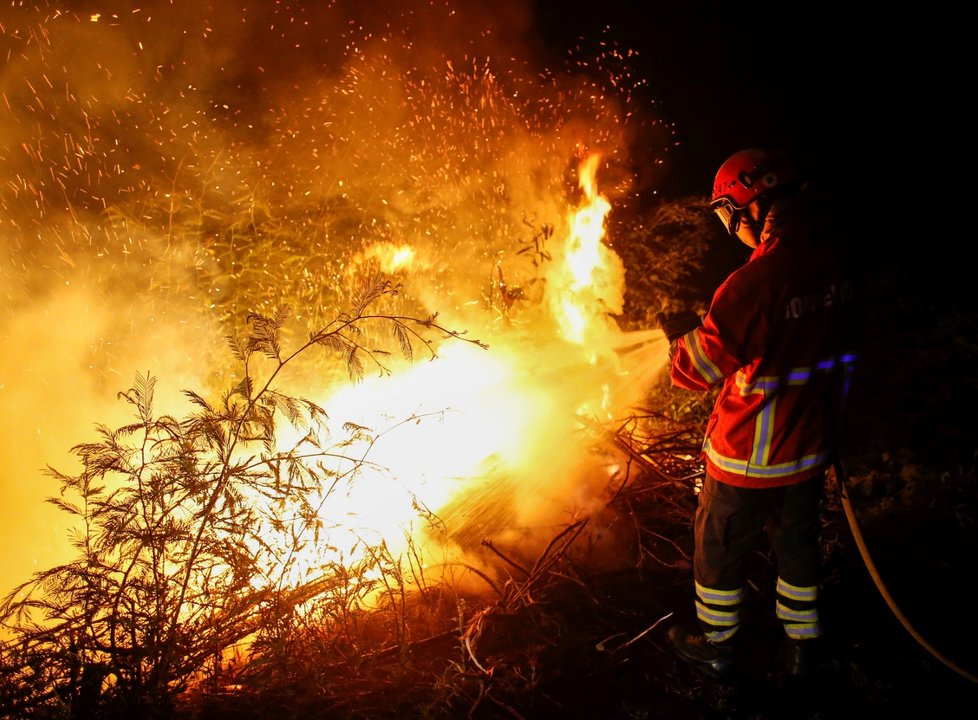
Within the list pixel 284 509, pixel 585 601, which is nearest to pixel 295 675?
pixel 284 509

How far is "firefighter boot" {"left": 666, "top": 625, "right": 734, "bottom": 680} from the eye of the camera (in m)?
3.07

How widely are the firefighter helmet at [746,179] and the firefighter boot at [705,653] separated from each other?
2.17 m

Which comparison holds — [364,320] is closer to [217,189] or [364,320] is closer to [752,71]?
[217,189]

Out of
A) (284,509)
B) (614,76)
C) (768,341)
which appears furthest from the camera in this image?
(614,76)

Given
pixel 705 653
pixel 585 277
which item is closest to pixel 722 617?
pixel 705 653

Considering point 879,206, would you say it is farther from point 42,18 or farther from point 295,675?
point 42,18

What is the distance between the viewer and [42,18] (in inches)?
222

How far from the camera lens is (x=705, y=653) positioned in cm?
313

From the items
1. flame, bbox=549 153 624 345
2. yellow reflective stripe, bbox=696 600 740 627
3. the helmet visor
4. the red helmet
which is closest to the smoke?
flame, bbox=549 153 624 345

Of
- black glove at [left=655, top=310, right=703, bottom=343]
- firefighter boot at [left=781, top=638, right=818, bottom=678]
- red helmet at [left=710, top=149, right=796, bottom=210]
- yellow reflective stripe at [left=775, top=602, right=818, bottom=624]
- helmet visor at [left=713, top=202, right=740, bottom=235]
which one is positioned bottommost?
firefighter boot at [left=781, top=638, right=818, bottom=678]

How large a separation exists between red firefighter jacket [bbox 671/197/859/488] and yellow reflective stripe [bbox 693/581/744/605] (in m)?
0.59

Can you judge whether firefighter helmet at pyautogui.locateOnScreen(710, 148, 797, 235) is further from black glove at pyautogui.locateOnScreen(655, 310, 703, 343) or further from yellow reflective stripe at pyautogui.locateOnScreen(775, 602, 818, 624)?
yellow reflective stripe at pyautogui.locateOnScreen(775, 602, 818, 624)

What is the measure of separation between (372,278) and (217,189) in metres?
1.79

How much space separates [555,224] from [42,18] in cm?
528
